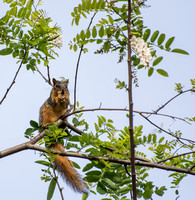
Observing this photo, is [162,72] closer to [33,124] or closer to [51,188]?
[51,188]

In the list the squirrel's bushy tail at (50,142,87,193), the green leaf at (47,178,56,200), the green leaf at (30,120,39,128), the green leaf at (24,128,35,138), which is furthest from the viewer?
the green leaf at (30,120,39,128)

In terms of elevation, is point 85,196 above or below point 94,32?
below

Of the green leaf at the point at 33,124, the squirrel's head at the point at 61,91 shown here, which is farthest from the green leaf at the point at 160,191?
the squirrel's head at the point at 61,91

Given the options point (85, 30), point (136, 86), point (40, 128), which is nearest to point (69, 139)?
point (40, 128)

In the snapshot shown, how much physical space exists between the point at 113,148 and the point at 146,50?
816mm

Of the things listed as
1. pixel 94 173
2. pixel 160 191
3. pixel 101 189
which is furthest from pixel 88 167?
pixel 160 191

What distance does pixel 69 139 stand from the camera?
3.12 meters

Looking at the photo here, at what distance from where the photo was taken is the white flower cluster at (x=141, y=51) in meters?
2.08

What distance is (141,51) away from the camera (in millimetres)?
2115

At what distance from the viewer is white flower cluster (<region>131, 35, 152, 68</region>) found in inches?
81.7

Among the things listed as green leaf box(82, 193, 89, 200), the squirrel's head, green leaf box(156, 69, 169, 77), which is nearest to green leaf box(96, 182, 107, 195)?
green leaf box(82, 193, 89, 200)

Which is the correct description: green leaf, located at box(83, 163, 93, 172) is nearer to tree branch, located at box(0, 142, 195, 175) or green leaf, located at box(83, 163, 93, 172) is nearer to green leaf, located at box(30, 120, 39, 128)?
tree branch, located at box(0, 142, 195, 175)

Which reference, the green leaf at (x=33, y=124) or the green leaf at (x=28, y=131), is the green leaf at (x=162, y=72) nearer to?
the green leaf at (x=28, y=131)

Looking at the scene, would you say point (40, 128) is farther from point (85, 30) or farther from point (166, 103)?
point (166, 103)
